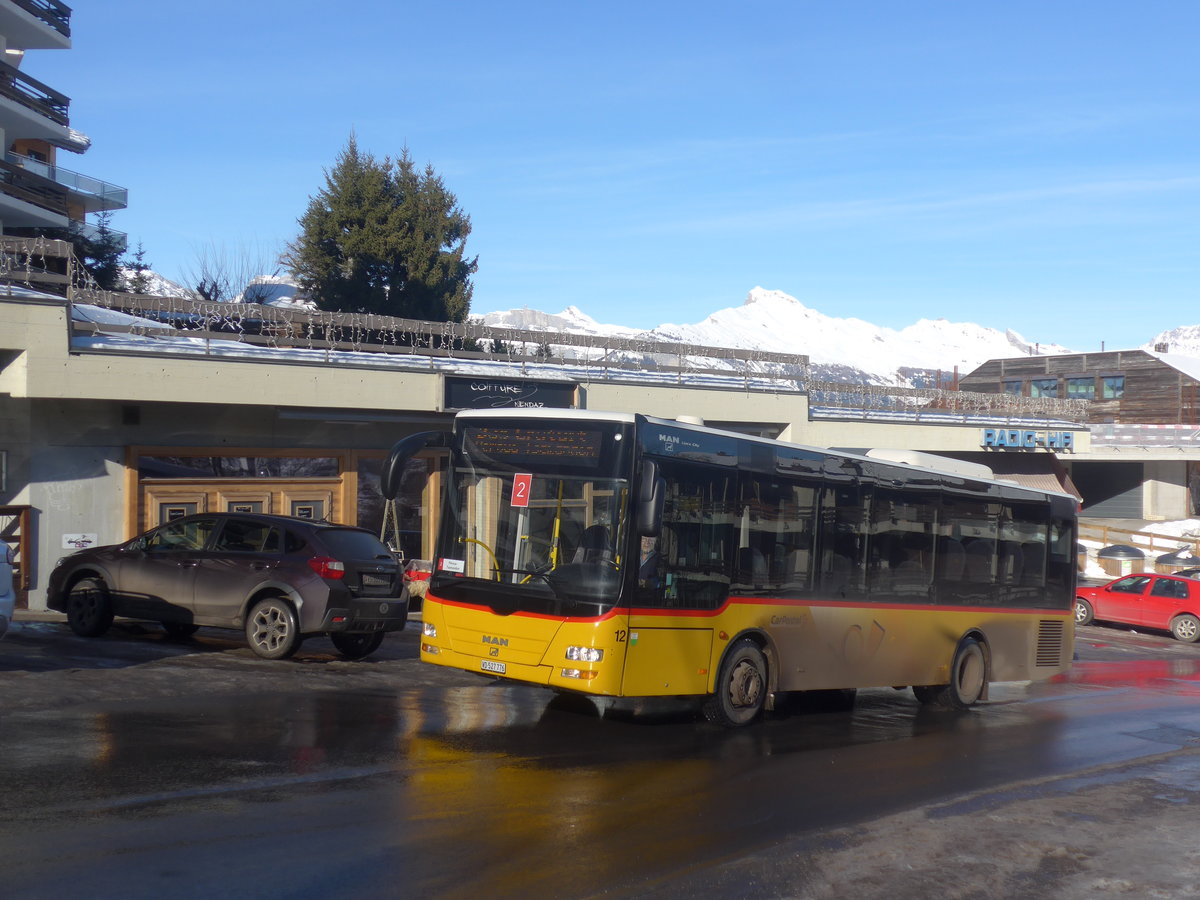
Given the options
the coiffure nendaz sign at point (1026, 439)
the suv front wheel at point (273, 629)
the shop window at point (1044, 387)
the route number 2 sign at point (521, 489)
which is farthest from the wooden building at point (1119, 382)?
the route number 2 sign at point (521, 489)

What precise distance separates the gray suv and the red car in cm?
2040

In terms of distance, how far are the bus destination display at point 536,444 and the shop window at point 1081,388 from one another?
6457cm

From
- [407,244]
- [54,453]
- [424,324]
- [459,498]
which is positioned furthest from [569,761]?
[407,244]

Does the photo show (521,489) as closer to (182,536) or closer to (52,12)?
(182,536)

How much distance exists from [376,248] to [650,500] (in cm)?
3645

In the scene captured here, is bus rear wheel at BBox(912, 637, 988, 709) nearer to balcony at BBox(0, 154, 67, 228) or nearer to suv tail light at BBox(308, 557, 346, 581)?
suv tail light at BBox(308, 557, 346, 581)

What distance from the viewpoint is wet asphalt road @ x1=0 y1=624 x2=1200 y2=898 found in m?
6.04

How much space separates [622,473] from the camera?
33.4ft

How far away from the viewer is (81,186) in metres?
45.8

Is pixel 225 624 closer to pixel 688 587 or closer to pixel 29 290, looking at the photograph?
pixel 688 587

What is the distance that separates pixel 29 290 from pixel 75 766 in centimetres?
1204

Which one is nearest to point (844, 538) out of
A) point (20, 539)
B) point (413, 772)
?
point (413, 772)

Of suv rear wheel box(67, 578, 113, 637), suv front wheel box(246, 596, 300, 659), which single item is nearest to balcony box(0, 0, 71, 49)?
suv rear wheel box(67, 578, 113, 637)

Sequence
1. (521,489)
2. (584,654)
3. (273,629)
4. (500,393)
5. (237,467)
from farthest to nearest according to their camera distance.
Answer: (500,393)
(237,467)
(273,629)
(521,489)
(584,654)
